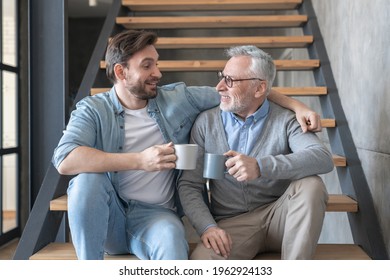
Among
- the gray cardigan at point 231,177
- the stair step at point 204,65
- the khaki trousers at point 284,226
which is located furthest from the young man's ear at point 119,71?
the stair step at point 204,65

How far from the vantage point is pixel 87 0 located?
678cm

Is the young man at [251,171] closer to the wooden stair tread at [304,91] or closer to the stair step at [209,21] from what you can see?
the wooden stair tread at [304,91]

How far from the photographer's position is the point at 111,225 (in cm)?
175

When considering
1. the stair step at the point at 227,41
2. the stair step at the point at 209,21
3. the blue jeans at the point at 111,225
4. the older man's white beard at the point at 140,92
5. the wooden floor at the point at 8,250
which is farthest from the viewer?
the wooden floor at the point at 8,250

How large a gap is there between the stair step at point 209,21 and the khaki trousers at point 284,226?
179 cm

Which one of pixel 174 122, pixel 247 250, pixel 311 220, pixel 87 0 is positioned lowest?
pixel 247 250

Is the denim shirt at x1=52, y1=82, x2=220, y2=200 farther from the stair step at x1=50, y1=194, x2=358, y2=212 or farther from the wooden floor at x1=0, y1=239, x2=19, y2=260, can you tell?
the wooden floor at x1=0, y1=239, x2=19, y2=260

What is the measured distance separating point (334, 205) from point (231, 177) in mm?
500

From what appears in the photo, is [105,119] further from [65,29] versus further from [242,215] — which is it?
[65,29]

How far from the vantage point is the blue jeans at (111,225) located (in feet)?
5.20

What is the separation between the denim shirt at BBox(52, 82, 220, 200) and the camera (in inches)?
68.6

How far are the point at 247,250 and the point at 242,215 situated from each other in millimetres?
123

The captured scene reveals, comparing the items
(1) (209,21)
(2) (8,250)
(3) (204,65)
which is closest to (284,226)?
(3) (204,65)
